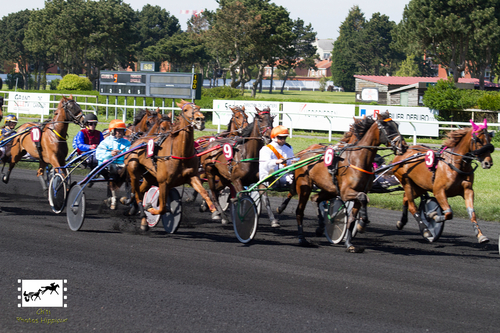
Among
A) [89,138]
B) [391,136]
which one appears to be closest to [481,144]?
[391,136]

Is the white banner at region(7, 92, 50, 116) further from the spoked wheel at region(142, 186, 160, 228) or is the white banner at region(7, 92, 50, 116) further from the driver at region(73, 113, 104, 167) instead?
the spoked wheel at region(142, 186, 160, 228)

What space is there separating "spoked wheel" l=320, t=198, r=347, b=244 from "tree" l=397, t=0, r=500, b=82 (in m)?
34.3

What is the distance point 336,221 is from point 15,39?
243 ft

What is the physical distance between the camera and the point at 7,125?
12.6 metres

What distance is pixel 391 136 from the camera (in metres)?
6.63

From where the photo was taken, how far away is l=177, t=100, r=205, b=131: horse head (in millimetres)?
7090

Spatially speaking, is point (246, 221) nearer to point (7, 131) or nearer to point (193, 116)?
point (193, 116)

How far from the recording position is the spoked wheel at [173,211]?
785 cm

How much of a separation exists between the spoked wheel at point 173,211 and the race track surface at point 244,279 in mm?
171

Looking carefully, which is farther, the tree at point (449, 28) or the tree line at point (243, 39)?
the tree line at point (243, 39)

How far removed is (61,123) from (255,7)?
44.4 meters

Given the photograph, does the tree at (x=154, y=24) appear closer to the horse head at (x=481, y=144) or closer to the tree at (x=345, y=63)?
the tree at (x=345, y=63)

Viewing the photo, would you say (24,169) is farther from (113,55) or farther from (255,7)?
(113,55)

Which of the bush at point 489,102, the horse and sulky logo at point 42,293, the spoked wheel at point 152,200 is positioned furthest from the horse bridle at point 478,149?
the bush at point 489,102
